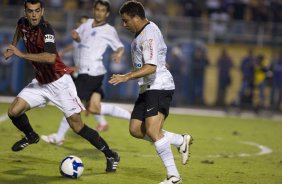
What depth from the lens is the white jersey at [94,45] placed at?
12.8 metres

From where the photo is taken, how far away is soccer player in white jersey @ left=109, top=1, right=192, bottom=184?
8562mm

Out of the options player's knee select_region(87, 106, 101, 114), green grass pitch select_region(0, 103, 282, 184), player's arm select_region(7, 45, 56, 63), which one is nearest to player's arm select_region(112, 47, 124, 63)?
player's knee select_region(87, 106, 101, 114)

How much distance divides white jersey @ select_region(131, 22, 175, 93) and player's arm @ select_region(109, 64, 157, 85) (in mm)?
67

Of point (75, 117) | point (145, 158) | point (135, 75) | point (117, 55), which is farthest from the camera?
point (117, 55)

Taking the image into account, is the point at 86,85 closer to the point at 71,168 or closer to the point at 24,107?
the point at 24,107

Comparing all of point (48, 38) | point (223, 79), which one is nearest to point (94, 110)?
point (48, 38)

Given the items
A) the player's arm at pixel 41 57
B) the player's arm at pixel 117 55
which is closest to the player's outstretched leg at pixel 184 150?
the player's arm at pixel 41 57

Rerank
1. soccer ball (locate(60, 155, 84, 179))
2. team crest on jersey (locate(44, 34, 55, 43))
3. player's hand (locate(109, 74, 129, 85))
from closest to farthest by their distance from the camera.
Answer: player's hand (locate(109, 74, 129, 85)) < soccer ball (locate(60, 155, 84, 179)) < team crest on jersey (locate(44, 34, 55, 43))

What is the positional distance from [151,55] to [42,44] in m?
1.71

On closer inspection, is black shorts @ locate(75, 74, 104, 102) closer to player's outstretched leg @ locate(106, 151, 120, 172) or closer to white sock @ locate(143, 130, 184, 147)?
player's outstretched leg @ locate(106, 151, 120, 172)

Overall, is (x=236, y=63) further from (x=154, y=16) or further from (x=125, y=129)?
(x=125, y=129)

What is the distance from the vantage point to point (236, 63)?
24.0m

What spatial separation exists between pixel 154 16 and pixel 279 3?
242 inches

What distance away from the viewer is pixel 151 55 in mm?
8508
